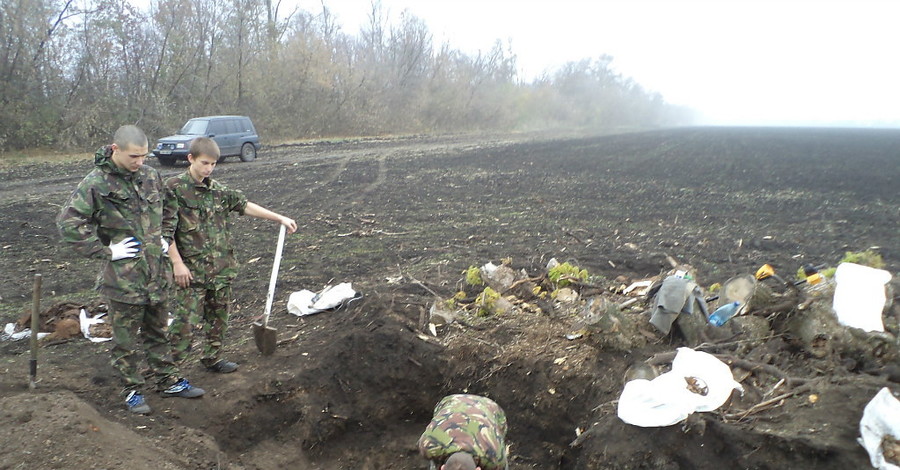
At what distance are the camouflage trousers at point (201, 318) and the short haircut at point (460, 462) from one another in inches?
99.2

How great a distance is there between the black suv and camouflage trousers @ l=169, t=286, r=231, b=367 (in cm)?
1259

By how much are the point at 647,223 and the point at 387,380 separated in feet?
24.8

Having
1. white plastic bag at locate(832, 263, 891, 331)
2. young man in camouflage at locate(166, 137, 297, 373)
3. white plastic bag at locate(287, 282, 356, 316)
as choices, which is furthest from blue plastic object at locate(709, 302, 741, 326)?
young man in camouflage at locate(166, 137, 297, 373)

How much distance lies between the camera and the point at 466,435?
9.11 feet

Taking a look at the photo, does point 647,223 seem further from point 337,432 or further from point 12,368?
point 12,368

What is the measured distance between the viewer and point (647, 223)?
35.9 feet

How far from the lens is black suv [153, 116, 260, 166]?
627 inches

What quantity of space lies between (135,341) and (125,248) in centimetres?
69

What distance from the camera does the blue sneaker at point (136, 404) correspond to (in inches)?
153

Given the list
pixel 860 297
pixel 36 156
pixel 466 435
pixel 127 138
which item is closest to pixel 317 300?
pixel 127 138

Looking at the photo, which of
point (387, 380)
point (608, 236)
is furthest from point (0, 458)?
point (608, 236)

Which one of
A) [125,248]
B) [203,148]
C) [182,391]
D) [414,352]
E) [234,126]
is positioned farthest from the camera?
[234,126]

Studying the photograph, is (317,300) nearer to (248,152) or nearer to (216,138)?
(216,138)

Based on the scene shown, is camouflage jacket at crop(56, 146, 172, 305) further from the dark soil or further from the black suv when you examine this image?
the black suv
